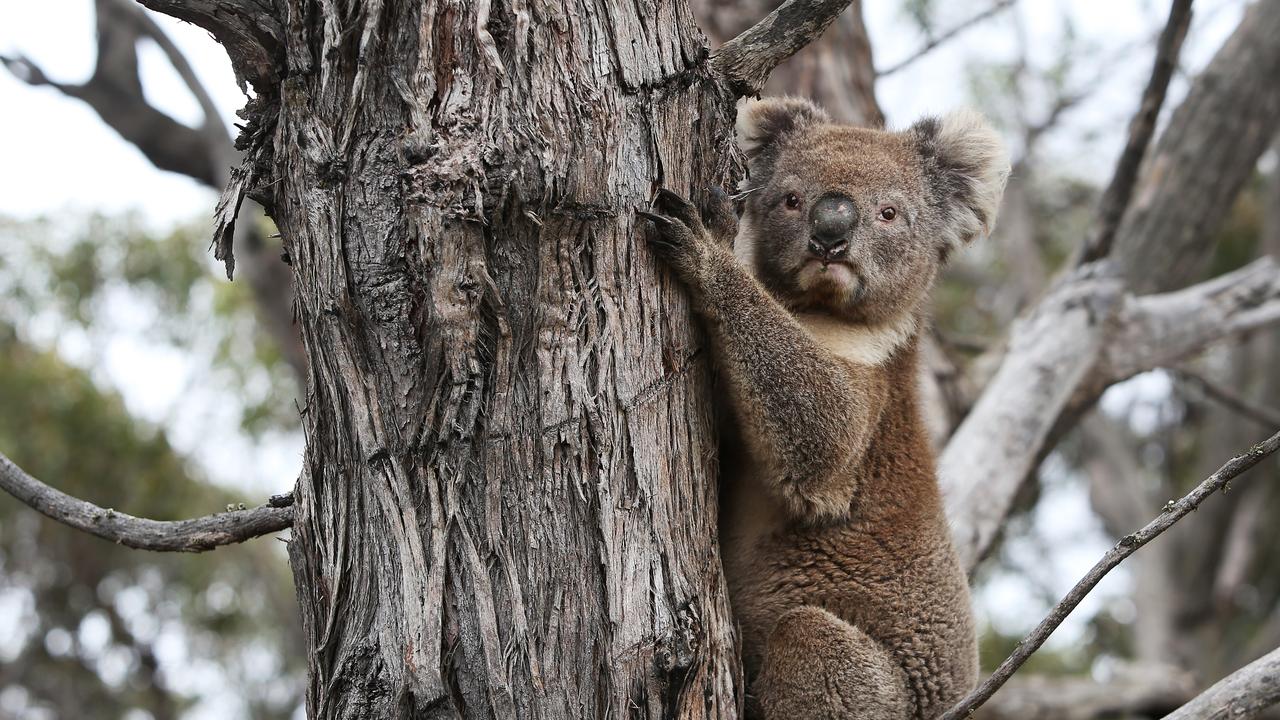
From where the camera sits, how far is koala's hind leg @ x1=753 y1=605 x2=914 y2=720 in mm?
2986

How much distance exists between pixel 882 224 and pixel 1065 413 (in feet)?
8.12

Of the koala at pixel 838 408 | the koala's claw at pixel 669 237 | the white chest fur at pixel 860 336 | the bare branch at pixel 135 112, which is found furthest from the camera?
the bare branch at pixel 135 112

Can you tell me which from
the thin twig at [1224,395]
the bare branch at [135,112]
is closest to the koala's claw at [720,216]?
the thin twig at [1224,395]

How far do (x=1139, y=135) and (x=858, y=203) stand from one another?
2275 mm

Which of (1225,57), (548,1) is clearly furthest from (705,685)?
(1225,57)

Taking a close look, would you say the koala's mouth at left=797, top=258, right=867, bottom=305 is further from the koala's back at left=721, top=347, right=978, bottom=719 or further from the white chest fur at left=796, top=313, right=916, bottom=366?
the koala's back at left=721, top=347, right=978, bottom=719

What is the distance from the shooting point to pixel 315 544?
89.8 inches

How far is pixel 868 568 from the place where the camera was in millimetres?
3303

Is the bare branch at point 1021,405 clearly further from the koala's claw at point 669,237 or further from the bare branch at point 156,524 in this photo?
the bare branch at point 156,524

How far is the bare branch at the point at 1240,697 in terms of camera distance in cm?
216

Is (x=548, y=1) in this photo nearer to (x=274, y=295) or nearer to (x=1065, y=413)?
(x=1065, y=413)

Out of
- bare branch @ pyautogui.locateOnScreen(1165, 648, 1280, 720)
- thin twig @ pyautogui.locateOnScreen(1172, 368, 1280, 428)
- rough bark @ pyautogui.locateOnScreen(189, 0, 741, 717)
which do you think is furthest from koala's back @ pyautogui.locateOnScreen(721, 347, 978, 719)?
thin twig @ pyautogui.locateOnScreen(1172, 368, 1280, 428)

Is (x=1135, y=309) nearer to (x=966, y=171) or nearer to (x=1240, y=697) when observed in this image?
→ (x=966, y=171)

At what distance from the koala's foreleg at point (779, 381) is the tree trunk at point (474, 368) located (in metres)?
0.25
